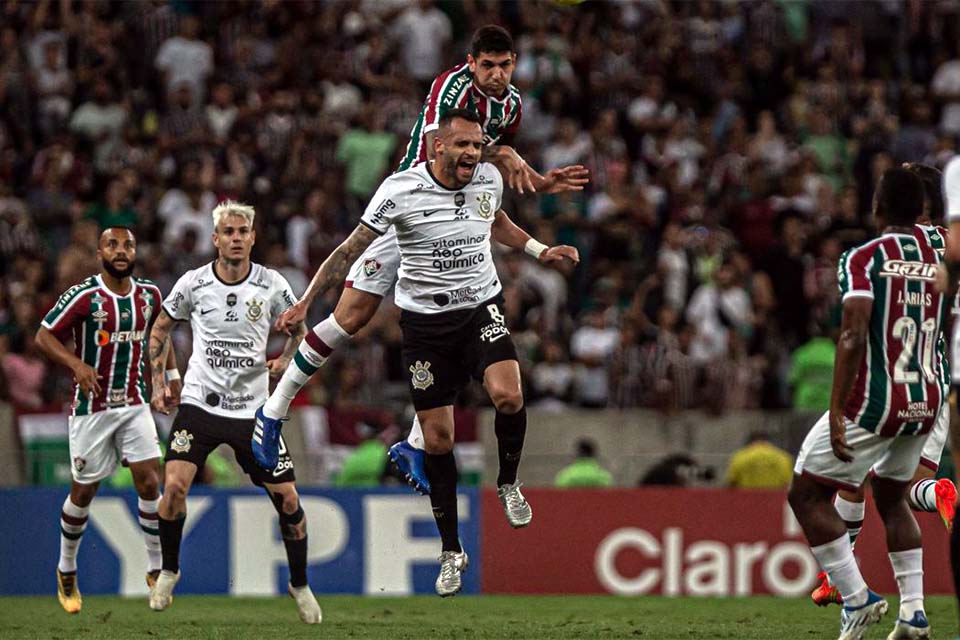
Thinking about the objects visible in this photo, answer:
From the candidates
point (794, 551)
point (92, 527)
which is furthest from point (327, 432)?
point (794, 551)

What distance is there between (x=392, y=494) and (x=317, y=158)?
5930mm

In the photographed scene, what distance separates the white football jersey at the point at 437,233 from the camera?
37.3 feet

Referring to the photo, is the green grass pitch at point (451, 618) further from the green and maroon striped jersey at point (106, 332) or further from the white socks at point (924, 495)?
the green and maroon striped jersey at point (106, 332)

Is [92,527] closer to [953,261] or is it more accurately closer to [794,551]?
[794,551]

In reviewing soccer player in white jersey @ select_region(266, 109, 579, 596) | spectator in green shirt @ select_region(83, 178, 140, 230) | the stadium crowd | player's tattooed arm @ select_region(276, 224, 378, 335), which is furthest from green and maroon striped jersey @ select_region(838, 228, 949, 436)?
spectator in green shirt @ select_region(83, 178, 140, 230)

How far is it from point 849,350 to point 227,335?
5611mm

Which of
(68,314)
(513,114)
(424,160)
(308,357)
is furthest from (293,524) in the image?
(513,114)

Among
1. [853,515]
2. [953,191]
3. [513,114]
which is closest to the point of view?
[953,191]

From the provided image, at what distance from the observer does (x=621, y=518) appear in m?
17.6

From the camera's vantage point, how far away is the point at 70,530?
547 inches

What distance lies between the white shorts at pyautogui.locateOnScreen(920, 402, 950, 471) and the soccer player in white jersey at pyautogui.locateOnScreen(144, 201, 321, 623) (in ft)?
15.4

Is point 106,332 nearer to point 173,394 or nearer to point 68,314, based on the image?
point 68,314

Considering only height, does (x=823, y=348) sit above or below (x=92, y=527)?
above

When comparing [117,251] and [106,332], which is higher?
[117,251]
